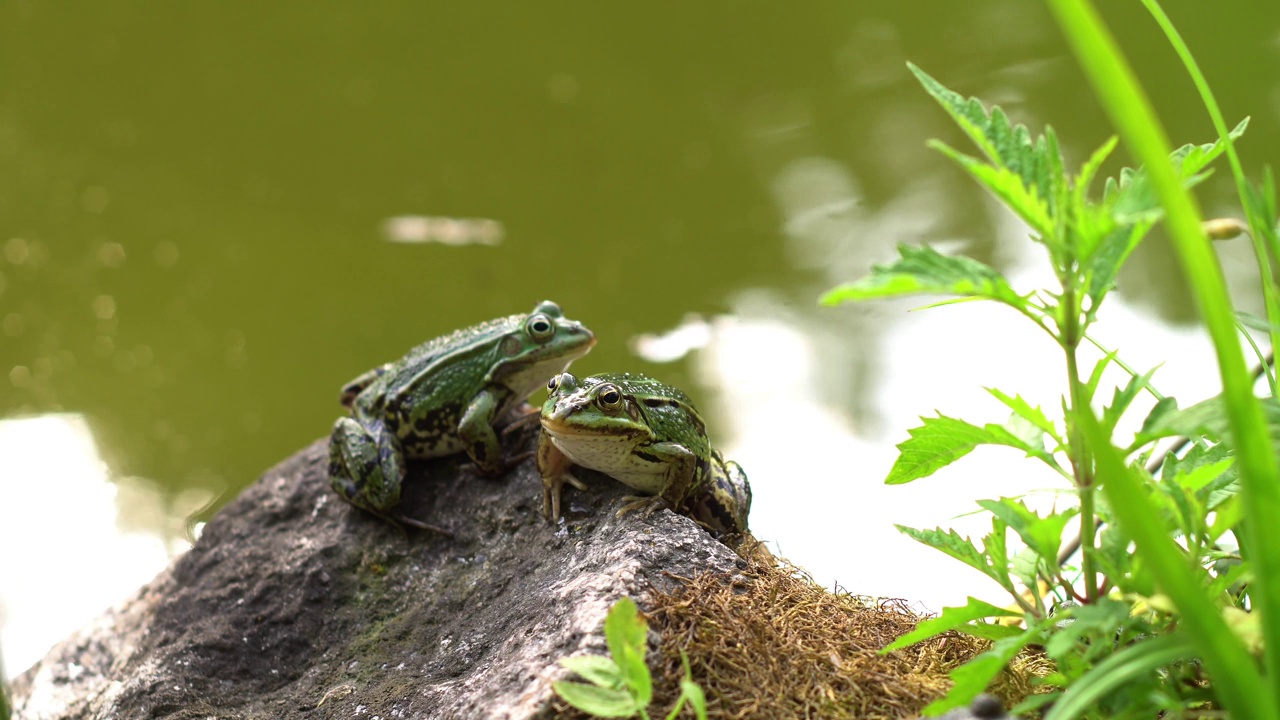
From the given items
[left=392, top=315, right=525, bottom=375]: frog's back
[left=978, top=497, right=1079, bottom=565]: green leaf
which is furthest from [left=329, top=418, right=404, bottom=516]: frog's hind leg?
[left=978, top=497, right=1079, bottom=565]: green leaf

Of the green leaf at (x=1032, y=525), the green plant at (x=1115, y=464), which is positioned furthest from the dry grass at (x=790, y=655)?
the green leaf at (x=1032, y=525)

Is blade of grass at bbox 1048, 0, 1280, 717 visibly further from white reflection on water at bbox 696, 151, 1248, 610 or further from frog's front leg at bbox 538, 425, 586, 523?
white reflection on water at bbox 696, 151, 1248, 610

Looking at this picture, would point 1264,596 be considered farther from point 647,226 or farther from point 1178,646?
point 647,226

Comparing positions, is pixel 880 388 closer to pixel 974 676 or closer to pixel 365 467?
pixel 365 467

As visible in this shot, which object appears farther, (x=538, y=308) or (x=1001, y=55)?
(x=1001, y=55)

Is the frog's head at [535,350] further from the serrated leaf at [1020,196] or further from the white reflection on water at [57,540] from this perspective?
the white reflection on water at [57,540]

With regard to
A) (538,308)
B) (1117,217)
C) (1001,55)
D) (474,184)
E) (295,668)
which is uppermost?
(1001,55)

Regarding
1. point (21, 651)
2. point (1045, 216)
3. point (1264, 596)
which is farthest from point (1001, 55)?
point (21, 651)
